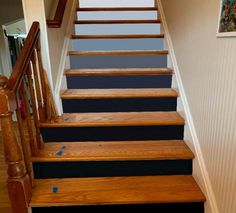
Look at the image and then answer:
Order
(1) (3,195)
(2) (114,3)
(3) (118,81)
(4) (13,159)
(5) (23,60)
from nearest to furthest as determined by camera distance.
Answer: (4) (13,159) < (5) (23,60) < (1) (3,195) < (3) (118,81) < (2) (114,3)

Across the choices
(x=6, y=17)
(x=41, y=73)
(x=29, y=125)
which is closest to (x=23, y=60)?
(x=41, y=73)

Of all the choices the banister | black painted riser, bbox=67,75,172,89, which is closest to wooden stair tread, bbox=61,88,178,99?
black painted riser, bbox=67,75,172,89

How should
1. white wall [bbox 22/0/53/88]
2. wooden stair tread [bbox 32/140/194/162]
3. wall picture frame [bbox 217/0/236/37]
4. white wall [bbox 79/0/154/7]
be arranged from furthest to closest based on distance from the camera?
white wall [bbox 79/0/154/7]
white wall [bbox 22/0/53/88]
wooden stair tread [bbox 32/140/194/162]
wall picture frame [bbox 217/0/236/37]

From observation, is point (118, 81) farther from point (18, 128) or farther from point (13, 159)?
point (13, 159)

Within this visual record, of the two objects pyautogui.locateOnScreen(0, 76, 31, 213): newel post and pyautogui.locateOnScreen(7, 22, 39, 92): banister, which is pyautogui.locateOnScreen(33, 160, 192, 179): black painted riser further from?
pyautogui.locateOnScreen(7, 22, 39, 92): banister

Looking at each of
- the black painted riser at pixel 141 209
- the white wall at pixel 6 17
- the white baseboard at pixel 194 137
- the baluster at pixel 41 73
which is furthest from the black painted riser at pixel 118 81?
the white wall at pixel 6 17

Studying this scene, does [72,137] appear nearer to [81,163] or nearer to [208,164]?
[81,163]

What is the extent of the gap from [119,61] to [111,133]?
985 mm

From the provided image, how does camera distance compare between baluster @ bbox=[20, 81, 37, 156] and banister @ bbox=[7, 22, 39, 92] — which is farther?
baluster @ bbox=[20, 81, 37, 156]

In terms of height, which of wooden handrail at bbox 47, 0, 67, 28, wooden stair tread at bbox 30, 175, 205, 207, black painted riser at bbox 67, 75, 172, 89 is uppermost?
wooden handrail at bbox 47, 0, 67, 28

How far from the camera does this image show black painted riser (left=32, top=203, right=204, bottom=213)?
4.74 ft

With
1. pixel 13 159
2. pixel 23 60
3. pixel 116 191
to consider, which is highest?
pixel 23 60

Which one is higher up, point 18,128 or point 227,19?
point 227,19

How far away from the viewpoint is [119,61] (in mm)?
2516
